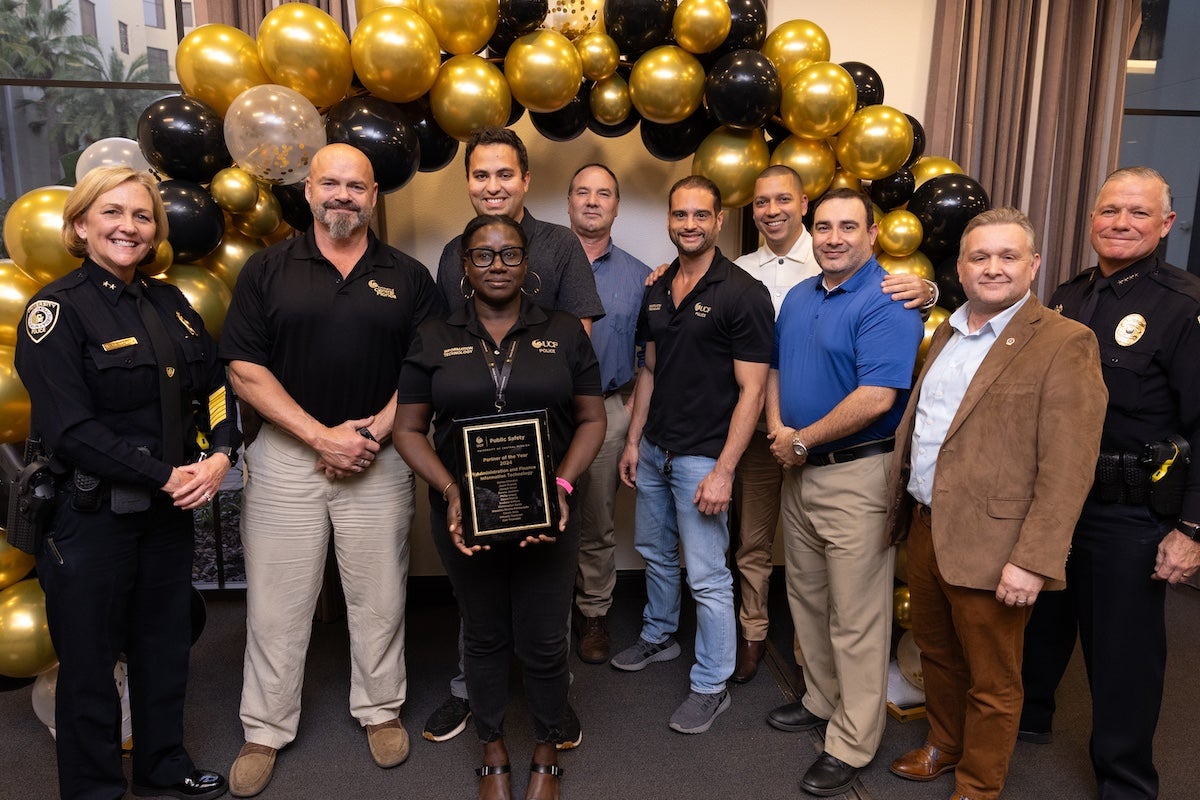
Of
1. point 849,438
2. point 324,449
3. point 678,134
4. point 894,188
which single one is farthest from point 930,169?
point 324,449

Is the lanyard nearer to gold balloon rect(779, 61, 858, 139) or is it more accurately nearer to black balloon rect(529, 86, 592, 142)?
black balloon rect(529, 86, 592, 142)

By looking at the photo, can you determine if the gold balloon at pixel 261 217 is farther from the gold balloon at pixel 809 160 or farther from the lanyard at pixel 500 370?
the gold balloon at pixel 809 160

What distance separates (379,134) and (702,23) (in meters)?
1.31

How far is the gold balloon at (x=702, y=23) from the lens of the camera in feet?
9.52

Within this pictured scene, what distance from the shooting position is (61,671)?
2.14 meters

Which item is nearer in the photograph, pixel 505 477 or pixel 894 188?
pixel 505 477

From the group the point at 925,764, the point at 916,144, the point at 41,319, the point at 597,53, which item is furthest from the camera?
the point at 916,144

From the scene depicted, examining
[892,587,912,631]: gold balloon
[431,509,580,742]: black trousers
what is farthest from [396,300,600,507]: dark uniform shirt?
[892,587,912,631]: gold balloon

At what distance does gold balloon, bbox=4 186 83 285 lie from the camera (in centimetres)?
232

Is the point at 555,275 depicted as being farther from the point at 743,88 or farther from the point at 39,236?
the point at 39,236

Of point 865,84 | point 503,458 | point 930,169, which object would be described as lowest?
point 503,458

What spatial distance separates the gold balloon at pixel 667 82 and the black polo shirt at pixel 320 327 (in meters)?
1.30

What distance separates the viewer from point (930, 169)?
3.25 meters

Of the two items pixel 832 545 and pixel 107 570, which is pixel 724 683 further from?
pixel 107 570
